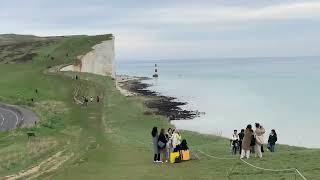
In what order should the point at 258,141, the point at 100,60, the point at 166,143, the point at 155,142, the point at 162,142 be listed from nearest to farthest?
1. the point at 258,141
2. the point at 162,142
3. the point at 166,143
4. the point at 155,142
5. the point at 100,60

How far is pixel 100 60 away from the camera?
10756 cm

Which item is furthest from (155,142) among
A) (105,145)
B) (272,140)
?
(105,145)

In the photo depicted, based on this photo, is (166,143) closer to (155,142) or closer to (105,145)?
(155,142)

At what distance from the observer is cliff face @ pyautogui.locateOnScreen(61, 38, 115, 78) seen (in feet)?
341

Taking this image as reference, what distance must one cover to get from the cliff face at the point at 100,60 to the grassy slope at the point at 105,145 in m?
23.2

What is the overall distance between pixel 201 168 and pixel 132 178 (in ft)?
11.5

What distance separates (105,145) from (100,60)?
7207 cm

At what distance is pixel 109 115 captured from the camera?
55562 mm

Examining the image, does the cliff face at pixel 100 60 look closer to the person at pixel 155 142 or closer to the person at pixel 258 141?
the person at pixel 155 142

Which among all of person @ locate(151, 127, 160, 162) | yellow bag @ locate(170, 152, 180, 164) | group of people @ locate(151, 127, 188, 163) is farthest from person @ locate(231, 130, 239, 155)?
person @ locate(151, 127, 160, 162)

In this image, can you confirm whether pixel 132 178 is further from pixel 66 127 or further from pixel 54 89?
pixel 54 89

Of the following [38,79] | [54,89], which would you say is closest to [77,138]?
[54,89]

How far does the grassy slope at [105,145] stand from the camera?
24234 millimetres

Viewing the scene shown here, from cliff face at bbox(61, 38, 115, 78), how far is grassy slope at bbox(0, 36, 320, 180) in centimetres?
2319
